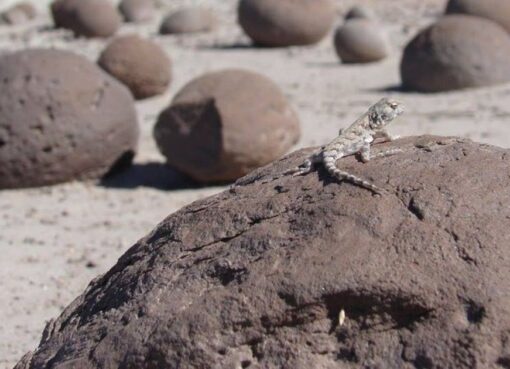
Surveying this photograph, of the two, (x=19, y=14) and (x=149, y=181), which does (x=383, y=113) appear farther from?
(x=19, y=14)

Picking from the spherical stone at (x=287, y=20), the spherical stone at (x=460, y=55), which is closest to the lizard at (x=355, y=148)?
the spherical stone at (x=460, y=55)

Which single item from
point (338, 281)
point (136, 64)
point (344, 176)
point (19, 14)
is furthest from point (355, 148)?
point (19, 14)

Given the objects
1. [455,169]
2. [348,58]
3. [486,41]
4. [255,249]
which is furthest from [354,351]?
[348,58]

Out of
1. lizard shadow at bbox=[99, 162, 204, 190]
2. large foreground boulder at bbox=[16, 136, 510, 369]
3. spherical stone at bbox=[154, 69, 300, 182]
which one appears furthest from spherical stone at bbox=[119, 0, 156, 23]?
large foreground boulder at bbox=[16, 136, 510, 369]

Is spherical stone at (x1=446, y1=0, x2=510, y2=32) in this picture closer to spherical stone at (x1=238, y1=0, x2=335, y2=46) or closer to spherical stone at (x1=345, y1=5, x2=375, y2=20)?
spherical stone at (x1=238, y1=0, x2=335, y2=46)

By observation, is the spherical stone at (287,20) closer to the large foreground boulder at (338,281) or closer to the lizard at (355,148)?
the lizard at (355,148)
